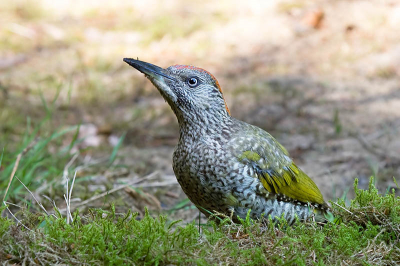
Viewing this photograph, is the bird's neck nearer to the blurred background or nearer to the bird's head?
the bird's head

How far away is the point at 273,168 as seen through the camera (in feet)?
11.3

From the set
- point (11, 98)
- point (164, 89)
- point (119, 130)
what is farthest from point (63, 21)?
point (164, 89)

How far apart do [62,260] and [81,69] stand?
658 cm

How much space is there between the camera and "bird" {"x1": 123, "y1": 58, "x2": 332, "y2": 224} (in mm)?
3201

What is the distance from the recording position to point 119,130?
6.80 m

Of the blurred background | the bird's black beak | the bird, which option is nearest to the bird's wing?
the bird

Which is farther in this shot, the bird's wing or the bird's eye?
the bird's eye

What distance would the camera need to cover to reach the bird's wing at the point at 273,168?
3348mm

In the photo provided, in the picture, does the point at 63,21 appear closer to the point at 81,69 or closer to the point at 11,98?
the point at 81,69

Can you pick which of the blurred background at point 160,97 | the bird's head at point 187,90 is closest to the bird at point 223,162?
the bird's head at point 187,90

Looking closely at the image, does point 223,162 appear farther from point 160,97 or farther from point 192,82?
point 160,97

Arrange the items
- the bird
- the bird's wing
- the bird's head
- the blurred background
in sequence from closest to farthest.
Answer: the bird → the bird's wing → the bird's head → the blurred background

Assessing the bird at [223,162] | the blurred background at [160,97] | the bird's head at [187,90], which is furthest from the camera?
the blurred background at [160,97]

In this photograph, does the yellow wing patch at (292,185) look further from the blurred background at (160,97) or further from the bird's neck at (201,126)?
the blurred background at (160,97)
